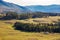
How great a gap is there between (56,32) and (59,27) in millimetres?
1917

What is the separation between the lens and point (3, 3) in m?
180

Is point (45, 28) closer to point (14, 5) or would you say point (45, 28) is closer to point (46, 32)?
point (46, 32)

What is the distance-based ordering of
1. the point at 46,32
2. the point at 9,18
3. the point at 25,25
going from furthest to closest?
1. the point at 9,18
2. the point at 25,25
3. the point at 46,32

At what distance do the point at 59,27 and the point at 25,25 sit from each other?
36.9 feet

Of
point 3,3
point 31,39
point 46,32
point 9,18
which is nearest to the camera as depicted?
point 31,39

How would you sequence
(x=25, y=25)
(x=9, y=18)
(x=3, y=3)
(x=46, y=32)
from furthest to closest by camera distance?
(x=3, y=3) < (x=9, y=18) < (x=25, y=25) < (x=46, y=32)

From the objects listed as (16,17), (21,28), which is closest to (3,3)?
(16,17)

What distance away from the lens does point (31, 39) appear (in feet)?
154

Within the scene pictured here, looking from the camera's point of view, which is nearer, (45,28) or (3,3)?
(45,28)

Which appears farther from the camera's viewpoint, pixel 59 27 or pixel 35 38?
Result: pixel 59 27

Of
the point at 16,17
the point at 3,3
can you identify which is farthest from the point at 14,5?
the point at 16,17

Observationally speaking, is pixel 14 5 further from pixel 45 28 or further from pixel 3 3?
pixel 45 28

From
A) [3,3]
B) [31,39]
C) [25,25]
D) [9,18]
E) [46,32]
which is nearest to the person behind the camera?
[31,39]

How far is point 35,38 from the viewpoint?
4841 centimetres
